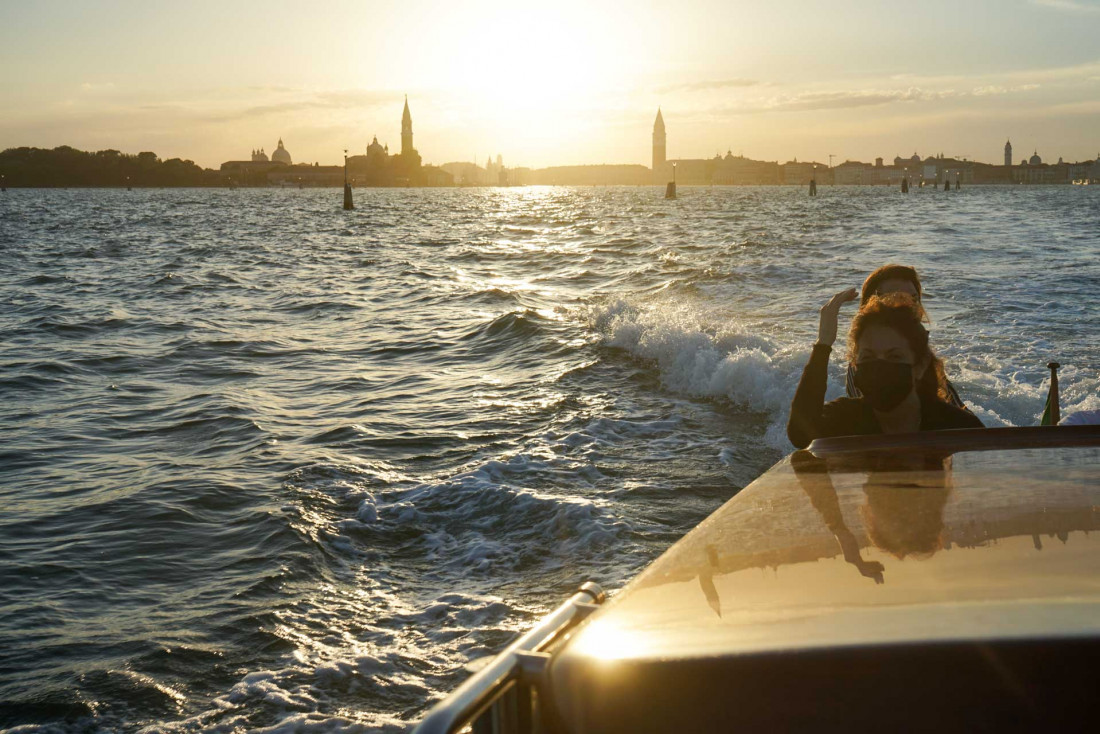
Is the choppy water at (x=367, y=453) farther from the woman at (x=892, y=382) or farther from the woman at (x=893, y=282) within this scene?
the woman at (x=893, y=282)

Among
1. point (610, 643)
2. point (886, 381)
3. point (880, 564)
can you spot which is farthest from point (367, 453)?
point (610, 643)

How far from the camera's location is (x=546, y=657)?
1.51 meters

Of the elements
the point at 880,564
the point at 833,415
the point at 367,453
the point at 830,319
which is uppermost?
the point at 830,319

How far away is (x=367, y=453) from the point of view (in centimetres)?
792

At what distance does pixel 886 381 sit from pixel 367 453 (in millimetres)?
5161

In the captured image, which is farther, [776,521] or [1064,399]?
[1064,399]

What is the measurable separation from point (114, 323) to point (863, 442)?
52.6 ft

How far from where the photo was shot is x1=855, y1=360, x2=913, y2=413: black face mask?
3.61 metres

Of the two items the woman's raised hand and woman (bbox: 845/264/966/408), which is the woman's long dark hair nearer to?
the woman's raised hand

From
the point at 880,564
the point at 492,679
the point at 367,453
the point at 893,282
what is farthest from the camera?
the point at 367,453

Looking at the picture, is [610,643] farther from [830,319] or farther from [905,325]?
[830,319]

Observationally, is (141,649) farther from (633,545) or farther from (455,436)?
(455,436)

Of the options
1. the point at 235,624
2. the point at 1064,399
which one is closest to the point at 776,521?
the point at 235,624

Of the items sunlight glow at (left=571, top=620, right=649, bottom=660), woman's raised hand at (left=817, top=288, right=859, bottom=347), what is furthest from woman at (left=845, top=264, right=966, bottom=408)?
sunlight glow at (left=571, top=620, right=649, bottom=660)
